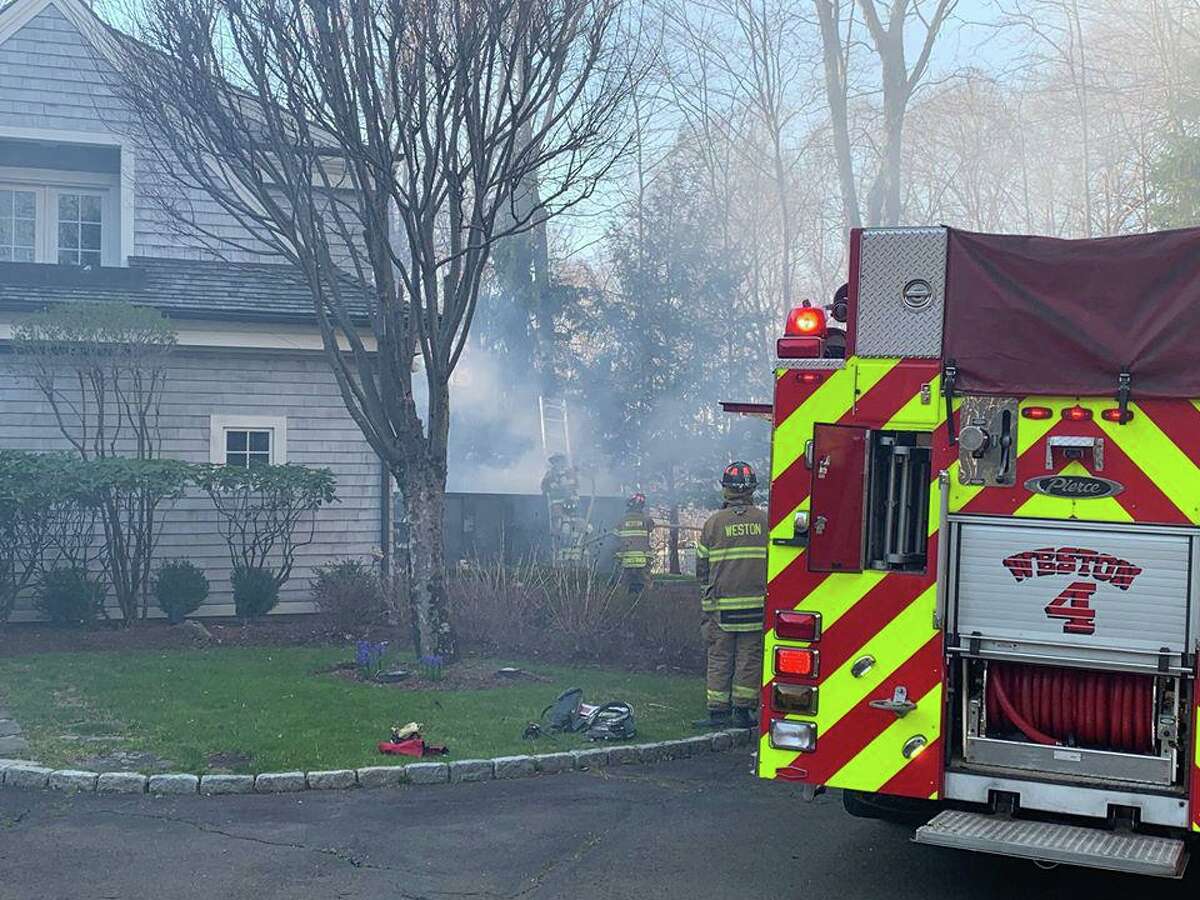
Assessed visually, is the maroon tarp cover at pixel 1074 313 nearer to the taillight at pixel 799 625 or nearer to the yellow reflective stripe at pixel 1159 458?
the yellow reflective stripe at pixel 1159 458

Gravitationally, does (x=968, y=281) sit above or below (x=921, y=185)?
below

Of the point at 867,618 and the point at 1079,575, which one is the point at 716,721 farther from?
the point at 1079,575

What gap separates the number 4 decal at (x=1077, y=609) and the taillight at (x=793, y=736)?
106cm

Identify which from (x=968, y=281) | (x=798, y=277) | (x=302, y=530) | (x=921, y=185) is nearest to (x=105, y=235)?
(x=302, y=530)

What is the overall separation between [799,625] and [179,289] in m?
10.9

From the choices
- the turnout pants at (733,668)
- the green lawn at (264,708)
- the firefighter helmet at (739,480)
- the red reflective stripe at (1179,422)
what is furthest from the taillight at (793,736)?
the firefighter helmet at (739,480)

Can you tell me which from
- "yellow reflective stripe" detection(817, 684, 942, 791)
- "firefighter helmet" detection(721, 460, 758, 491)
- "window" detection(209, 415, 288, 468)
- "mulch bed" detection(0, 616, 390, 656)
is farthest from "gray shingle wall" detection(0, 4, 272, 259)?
"yellow reflective stripe" detection(817, 684, 942, 791)

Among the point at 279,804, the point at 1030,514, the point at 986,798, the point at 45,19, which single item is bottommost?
the point at 279,804

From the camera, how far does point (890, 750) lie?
497 cm

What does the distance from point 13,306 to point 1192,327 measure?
1180cm

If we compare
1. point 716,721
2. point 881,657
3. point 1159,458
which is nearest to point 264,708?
point 716,721

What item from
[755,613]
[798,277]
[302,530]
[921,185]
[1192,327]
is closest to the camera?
[1192,327]

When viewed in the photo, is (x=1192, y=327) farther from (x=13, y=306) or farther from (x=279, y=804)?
(x=13, y=306)

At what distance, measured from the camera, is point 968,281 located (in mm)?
5004
